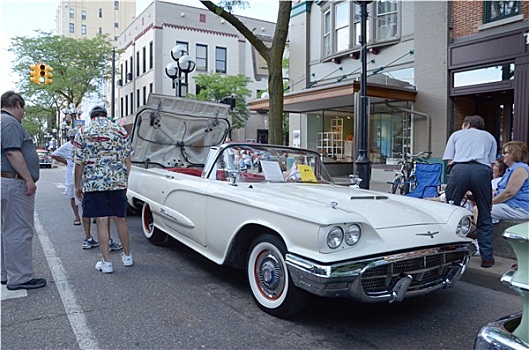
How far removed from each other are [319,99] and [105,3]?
9074cm

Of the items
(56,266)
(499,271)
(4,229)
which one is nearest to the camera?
(4,229)

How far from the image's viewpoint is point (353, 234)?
3152 millimetres

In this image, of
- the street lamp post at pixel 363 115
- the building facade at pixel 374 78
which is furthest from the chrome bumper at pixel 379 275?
the building facade at pixel 374 78

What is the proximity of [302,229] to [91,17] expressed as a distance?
99.9 metres

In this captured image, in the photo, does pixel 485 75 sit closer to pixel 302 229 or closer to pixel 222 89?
pixel 302 229

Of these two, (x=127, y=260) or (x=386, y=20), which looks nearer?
(x=127, y=260)

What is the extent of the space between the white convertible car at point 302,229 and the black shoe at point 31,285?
145cm

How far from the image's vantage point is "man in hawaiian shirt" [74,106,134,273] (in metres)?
4.70

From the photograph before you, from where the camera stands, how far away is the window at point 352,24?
1366 cm

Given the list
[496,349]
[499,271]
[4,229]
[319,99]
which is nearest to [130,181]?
[4,229]

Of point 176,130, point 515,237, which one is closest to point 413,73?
point 176,130

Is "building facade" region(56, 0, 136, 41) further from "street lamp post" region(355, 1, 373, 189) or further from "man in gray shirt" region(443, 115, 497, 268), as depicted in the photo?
"man in gray shirt" region(443, 115, 497, 268)

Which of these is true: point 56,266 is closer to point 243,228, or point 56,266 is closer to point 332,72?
point 243,228

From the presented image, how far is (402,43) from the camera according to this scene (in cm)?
1331
